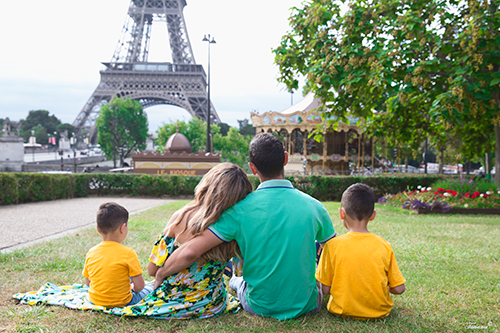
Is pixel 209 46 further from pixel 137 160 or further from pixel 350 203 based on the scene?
pixel 350 203

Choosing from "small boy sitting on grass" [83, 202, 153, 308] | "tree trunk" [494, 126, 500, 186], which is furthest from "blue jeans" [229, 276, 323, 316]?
"tree trunk" [494, 126, 500, 186]

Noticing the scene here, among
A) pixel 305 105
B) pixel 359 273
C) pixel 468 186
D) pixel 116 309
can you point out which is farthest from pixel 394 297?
pixel 305 105

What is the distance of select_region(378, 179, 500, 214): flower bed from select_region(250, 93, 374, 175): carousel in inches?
525

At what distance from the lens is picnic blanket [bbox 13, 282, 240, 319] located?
289 cm

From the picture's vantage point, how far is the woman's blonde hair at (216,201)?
8.34 ft

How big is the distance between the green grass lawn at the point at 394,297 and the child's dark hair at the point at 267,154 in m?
1.22

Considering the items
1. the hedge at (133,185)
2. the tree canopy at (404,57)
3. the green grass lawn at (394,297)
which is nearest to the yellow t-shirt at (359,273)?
the green grass lawn at (394,297)

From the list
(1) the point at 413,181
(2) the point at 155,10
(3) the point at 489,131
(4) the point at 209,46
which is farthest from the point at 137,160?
(2) the point at 155,10

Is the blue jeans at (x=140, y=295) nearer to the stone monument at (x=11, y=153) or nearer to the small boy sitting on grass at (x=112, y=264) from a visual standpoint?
the small boy sitting on grass at (x=112, y=264)

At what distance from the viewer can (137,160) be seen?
21219 mm

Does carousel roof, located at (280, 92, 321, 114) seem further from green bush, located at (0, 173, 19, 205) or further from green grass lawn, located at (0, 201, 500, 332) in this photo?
green grass lawn, located at (0, 201, 500, 332)

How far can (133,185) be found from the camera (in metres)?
17.1

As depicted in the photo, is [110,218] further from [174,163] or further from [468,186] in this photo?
[174,163]

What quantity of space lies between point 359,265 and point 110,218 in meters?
2.02
